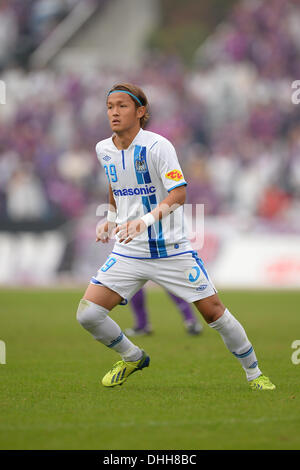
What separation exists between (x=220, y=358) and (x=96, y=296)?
247cm

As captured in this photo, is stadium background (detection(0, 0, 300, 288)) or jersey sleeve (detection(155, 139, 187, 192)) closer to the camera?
jersey sleeve (detection(155, 139, 187, 192))

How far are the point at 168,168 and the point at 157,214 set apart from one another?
0.41m

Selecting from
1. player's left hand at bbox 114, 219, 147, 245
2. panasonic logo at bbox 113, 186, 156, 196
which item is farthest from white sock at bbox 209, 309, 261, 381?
panasonic logo at bbox 113, 186, 156, 196

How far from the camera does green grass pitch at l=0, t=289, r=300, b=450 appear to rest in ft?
15.6

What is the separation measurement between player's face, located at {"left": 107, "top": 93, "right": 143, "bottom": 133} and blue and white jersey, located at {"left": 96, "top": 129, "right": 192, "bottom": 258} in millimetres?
142

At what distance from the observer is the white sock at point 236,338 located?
6.23 m

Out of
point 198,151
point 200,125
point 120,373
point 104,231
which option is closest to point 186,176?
point 198,151

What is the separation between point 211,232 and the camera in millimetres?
19250

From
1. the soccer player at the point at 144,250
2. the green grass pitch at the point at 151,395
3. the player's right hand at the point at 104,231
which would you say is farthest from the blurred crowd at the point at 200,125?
the soccer player at the point at 144,250

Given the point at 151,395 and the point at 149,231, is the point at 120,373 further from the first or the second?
the point at 149,231

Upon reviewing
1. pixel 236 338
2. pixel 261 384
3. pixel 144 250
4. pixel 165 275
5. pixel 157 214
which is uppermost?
pixel 157 214

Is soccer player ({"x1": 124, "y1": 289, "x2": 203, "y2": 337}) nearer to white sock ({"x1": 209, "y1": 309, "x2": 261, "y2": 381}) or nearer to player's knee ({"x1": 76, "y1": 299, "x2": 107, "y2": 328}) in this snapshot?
white sock ({"x1": 209, "y1": 309, "x2": 261, "y2": 381})

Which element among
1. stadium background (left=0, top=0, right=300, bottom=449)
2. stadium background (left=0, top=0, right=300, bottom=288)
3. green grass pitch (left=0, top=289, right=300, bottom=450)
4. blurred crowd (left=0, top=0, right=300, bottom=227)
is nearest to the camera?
green grass pitch (left=0, top=289, right=300, bottom=450)

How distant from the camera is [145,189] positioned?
6332 millimetres
